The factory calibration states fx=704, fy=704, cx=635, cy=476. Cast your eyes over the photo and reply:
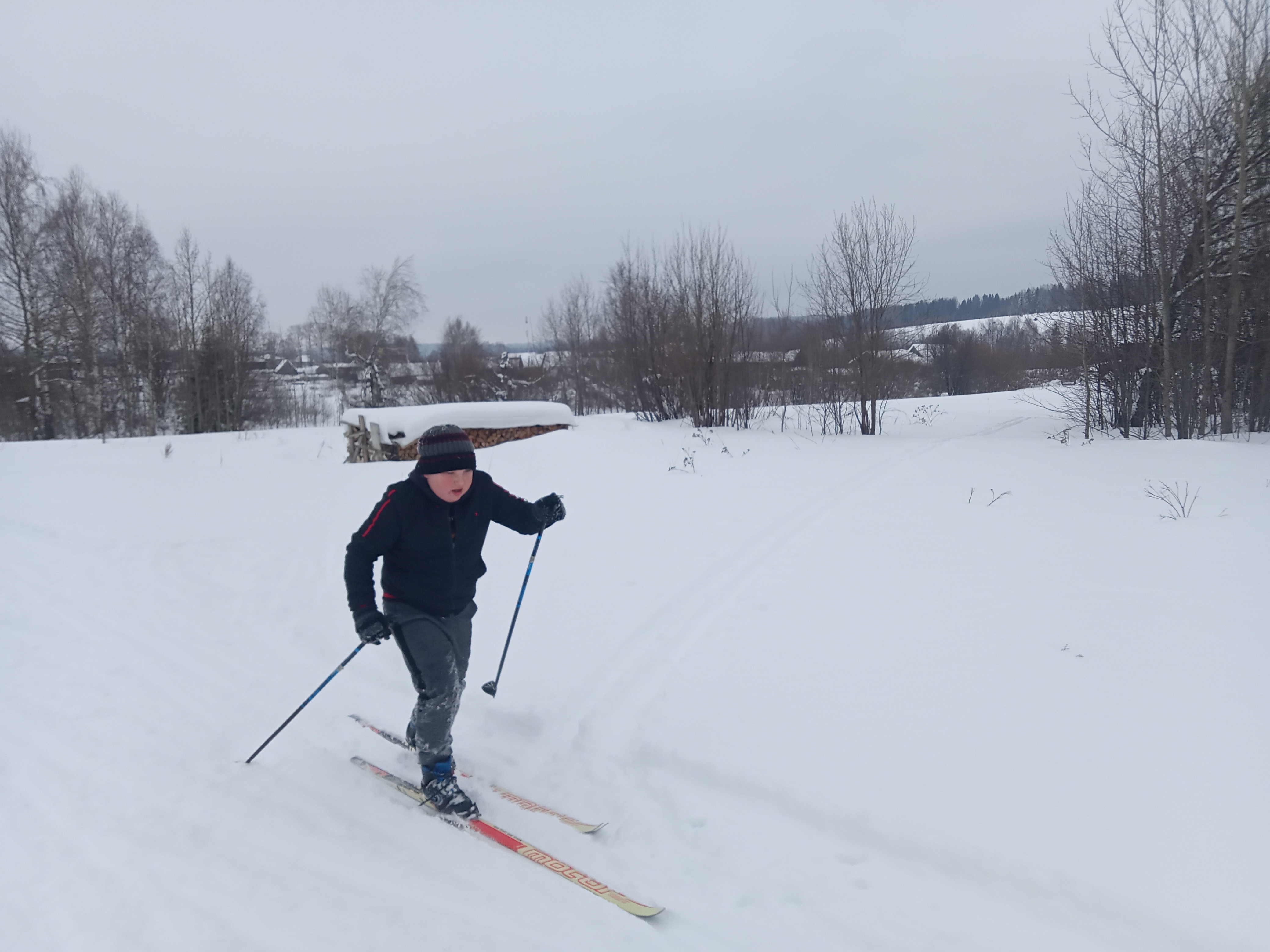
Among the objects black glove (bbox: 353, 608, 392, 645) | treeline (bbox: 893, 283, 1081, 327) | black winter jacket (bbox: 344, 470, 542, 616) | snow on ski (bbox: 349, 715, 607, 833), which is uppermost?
treeline (bbox: 893, 283, 1081, 327)

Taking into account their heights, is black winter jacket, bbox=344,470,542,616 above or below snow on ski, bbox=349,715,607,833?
above

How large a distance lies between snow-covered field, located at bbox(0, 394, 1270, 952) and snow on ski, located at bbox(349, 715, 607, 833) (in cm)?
5

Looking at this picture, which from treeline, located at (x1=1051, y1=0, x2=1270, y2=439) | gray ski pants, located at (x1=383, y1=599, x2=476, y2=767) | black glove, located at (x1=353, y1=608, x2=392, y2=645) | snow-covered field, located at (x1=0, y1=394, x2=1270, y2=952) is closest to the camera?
snow-covered field, located at (x1=0, y1=394, x2=1270, y2=952)

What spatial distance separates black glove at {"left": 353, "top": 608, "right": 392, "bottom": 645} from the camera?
3.00 meters

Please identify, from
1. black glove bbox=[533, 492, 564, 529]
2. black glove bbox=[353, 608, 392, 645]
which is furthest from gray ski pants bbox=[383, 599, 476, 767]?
black glove bbox=[533, 492, 564, 529]

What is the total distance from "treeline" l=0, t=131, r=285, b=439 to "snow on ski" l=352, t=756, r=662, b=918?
27.1 meters

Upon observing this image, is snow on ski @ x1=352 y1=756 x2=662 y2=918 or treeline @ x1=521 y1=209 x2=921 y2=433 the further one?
treeline @ x1=521 y1=209 x2=921 y2=433

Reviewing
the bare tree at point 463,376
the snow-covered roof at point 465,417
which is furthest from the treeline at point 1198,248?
the bare tree at point 463,376

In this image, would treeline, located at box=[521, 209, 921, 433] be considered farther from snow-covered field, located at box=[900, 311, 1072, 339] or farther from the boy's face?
the boy's face

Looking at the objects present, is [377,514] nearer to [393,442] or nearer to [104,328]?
[393,442]

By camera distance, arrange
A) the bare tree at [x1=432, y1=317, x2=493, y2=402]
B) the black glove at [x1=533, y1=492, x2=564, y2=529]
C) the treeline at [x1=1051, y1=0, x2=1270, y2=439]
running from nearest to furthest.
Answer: the black glove at [x1=533, y1=492, x2=564, y2=529], the treeline at [x1=1051, y1=0, x2=1270, y2=439], the bare tree at [x1=432, y1=317, x2=493, y2=402]

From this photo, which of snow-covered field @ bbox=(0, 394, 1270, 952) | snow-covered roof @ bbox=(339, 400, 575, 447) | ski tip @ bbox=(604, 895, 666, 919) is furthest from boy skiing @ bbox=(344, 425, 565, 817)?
snow-covered roof @ bbox=(339, 400, 575, 447)

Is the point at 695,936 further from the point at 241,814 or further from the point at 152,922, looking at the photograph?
the point at 241,814

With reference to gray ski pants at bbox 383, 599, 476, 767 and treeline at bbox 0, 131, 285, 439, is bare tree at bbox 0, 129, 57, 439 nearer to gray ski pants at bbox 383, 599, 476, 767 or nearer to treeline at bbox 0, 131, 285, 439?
treeline at bbox 0, 131, 285, 439
